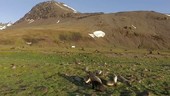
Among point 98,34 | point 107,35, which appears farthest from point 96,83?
point 98,34

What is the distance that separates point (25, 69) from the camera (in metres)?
33.2

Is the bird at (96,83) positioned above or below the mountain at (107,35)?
above

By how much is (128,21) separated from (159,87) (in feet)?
470

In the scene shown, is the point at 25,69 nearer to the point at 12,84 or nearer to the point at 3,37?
the point at 12,84

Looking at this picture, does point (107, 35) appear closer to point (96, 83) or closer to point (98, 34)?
point (98, 34)

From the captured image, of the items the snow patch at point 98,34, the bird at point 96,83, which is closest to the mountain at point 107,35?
the snow patch at point 98,34

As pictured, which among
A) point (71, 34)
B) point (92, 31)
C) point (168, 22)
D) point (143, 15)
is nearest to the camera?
point (71, 34)

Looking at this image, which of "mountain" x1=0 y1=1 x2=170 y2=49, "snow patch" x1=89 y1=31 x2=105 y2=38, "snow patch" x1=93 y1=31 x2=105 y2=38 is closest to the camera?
"mountain" x1=0 y1=1 x2=170 y2=49

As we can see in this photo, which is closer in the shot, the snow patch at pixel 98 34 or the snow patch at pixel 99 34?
the snow patch at pixel 98 34

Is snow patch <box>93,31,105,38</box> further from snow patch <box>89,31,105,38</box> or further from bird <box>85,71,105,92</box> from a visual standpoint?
bird <box>85,71,105,92</box>

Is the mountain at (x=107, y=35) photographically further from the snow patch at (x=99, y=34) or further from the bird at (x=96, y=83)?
the bird at (x=96, y=83)

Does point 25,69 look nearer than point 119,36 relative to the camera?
Yes

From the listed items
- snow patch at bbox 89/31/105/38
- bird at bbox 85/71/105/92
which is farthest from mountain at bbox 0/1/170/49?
bird at bbox 85/71/105/92

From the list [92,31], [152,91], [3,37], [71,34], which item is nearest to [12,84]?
[152,91]
